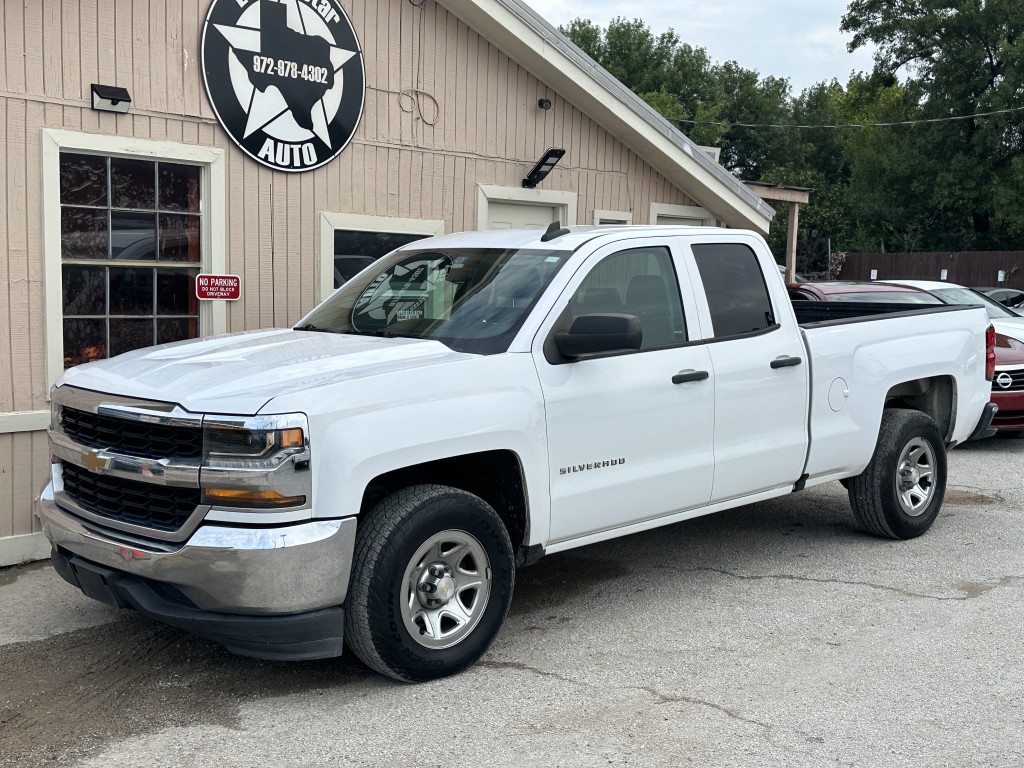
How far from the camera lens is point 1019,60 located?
34.3 meters

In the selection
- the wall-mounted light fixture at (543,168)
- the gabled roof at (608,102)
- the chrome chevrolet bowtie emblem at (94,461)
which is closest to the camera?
the chrome chevrolet bowtie emblem at (94,461)

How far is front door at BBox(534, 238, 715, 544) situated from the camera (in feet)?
15.9

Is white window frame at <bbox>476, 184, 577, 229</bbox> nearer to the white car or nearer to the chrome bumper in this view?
the white car

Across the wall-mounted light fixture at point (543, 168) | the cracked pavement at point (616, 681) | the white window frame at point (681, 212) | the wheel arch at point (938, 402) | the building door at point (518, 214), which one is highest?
the wall-mounted light fixture at point (543, 168)

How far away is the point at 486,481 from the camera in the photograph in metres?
4.87

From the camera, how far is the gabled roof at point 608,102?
328 inches

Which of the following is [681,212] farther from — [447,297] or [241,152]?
[447,297]

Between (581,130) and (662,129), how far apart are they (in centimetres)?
73

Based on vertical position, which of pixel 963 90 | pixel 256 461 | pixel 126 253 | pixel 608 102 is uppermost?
pixel 963 90

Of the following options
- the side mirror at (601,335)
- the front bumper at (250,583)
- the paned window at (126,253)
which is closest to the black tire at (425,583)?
the front bumper at (250,583)

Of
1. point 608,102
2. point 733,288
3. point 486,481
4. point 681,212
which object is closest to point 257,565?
point 486,481

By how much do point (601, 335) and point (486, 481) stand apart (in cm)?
86

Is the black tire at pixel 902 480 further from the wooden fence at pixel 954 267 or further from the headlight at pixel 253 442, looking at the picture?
the wooden fence at pixel 954 267

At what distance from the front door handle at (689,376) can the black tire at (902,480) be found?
178 cm
